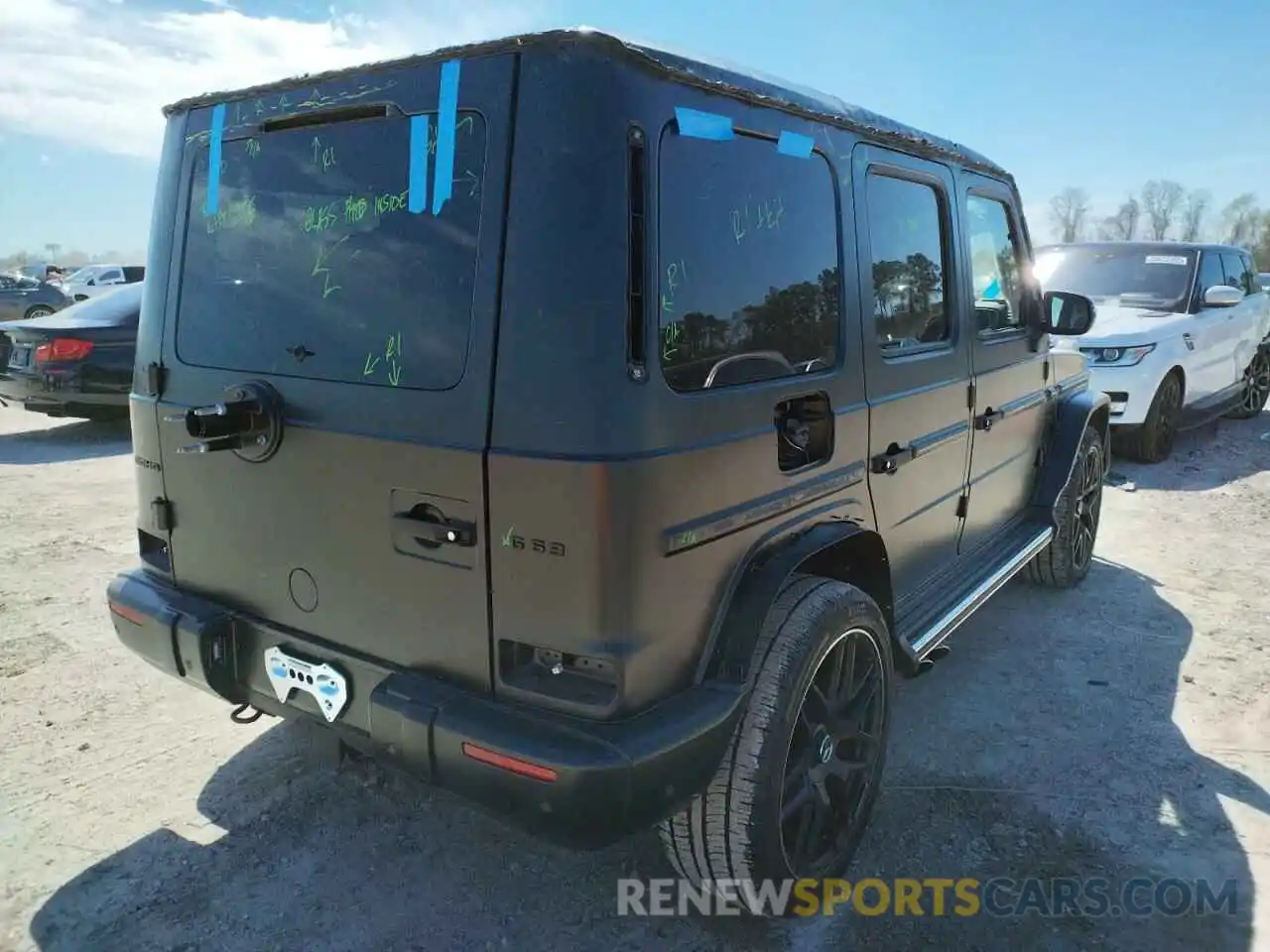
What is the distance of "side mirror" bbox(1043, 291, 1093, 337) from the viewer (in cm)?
430

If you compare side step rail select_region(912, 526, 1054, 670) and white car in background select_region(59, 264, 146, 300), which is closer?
side step rail select_region(912, 526, 1054, 670)

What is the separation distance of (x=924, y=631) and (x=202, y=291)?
8.45 ft

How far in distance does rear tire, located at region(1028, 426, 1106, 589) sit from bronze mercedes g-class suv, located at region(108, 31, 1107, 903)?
89.1 inches

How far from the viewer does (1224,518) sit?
21.6ft

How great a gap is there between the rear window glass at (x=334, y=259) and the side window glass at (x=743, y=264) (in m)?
0.47

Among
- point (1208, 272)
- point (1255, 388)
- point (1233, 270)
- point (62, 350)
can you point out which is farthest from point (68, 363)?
point (1255, 388)

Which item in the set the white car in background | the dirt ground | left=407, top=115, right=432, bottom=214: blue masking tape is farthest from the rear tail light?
the white car in background

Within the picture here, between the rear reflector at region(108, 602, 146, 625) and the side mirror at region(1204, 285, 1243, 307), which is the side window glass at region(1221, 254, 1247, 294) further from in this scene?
the rear reflector at region(108, 602, 146, 625)

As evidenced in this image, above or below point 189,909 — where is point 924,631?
above

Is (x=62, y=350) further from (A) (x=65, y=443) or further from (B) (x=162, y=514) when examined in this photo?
(B) (x=162, y=514)

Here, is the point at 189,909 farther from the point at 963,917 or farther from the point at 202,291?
the point at 963,917

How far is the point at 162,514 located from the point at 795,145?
2150 millimetres

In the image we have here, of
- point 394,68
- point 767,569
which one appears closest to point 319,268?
point 394,68

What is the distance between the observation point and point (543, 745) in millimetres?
1936
